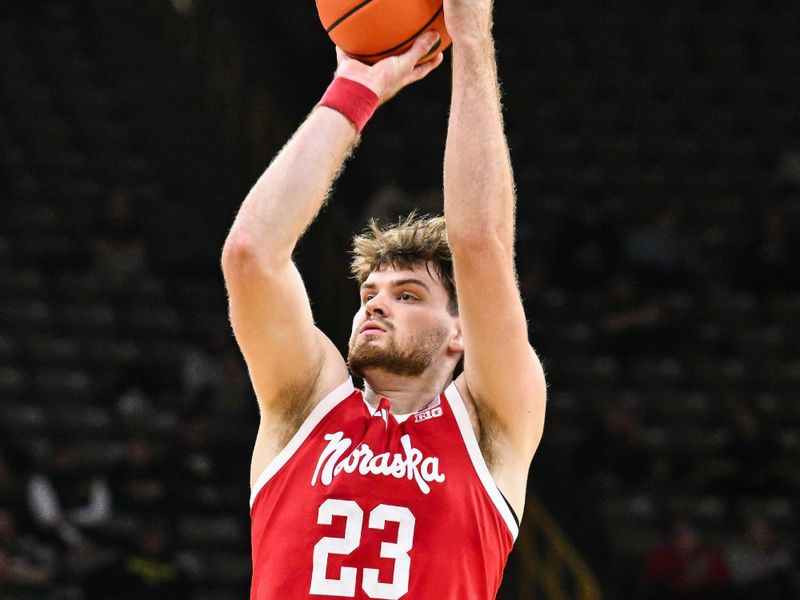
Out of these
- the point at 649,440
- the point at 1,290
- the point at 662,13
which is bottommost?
the point at 649,440

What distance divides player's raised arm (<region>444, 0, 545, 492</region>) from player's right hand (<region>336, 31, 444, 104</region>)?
17cm

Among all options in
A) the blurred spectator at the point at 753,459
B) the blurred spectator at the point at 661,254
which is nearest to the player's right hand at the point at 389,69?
the blurred spectator at the point at 753,459

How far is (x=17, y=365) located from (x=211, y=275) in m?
1.91

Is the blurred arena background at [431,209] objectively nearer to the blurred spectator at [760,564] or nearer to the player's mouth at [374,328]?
the blurred spectator at [760,564]

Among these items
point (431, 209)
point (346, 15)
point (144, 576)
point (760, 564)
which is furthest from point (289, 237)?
point (431, 209)

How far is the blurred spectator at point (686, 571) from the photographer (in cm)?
837

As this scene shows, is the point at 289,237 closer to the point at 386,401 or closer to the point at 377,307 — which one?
the point at 377,307

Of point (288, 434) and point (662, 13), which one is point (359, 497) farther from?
point (662, 13)

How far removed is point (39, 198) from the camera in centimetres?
1201

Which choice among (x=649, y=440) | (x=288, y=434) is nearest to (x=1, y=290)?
(x=649, y=440)

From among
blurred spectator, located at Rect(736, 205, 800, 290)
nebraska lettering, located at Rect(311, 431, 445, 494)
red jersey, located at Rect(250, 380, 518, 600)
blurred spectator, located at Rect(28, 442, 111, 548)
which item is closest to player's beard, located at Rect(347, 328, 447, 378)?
red jersey, located at Rect(250, 380, 518, 600)

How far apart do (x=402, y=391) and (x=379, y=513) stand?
0.47 metres

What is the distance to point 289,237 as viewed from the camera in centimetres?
298

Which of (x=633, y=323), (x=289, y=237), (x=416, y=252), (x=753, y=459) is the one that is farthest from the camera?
(x=633, y=323)
